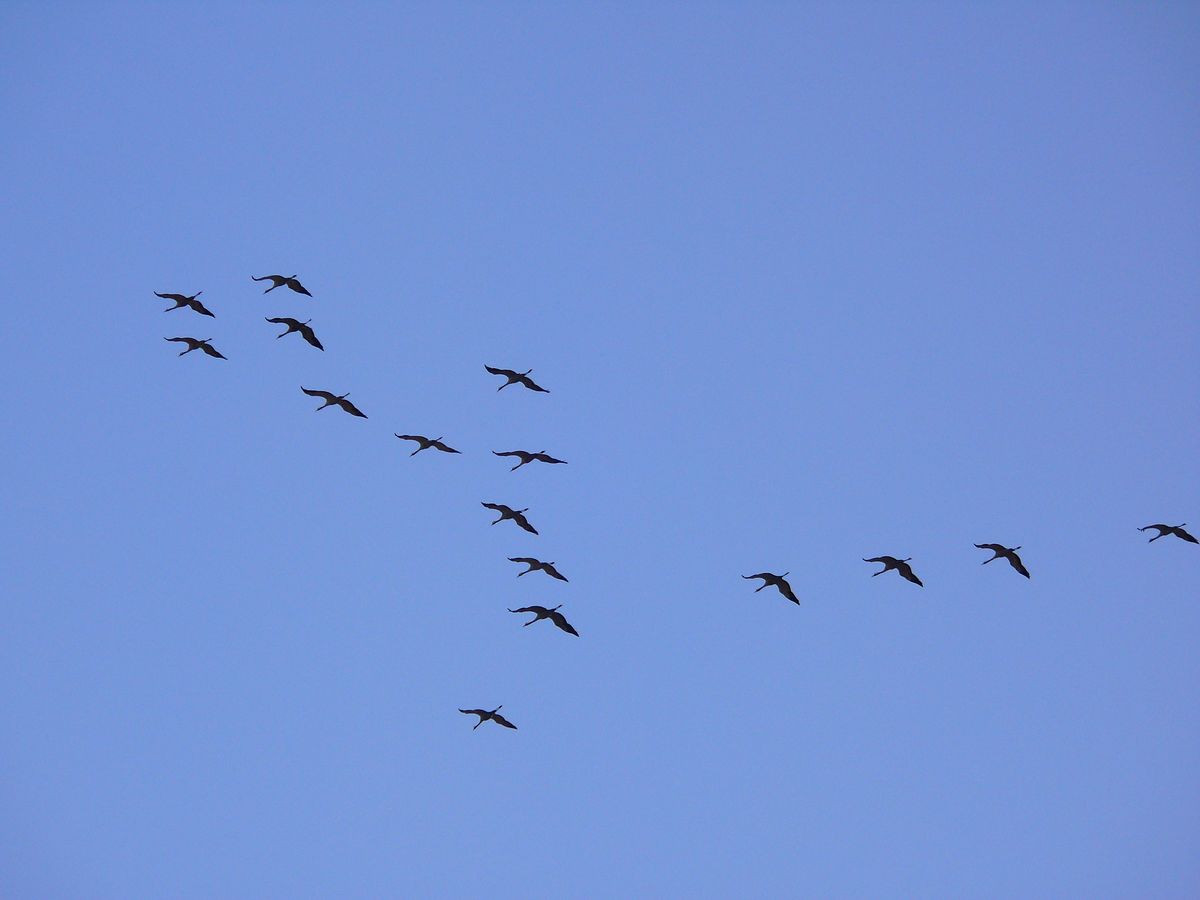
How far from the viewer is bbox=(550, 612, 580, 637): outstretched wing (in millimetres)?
91375

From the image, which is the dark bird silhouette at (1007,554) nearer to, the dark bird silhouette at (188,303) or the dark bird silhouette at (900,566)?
the dark bird silhouette at (900,566)

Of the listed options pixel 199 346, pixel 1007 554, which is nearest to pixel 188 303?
pixel 199 346

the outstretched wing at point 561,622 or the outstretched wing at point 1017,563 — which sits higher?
the outstretched wing at point 1017,563

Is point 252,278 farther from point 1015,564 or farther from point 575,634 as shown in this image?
point 1015,564

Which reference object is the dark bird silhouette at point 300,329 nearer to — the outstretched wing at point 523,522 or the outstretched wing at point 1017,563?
the outstretched wing at point 523,522

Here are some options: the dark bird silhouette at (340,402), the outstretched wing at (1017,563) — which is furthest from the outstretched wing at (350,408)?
the outstretched wing at (1017,563)

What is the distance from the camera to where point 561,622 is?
301 ft

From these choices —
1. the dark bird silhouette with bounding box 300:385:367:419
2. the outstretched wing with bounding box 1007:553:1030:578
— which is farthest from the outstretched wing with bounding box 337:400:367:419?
the outstretched wing with bounding box 1007:553:1030:578

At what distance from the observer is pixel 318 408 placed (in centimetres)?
9069

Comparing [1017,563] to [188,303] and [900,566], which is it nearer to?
[900,566]

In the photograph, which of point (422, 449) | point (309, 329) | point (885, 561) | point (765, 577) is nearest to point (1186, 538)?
point (885, 561)

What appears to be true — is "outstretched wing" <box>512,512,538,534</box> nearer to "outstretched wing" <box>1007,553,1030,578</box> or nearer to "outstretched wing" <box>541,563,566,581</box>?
"outstretched wing" <box>541,563,566,581</box>

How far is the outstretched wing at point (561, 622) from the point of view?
300 feet

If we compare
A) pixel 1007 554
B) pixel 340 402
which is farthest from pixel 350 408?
pixel 1007 554
